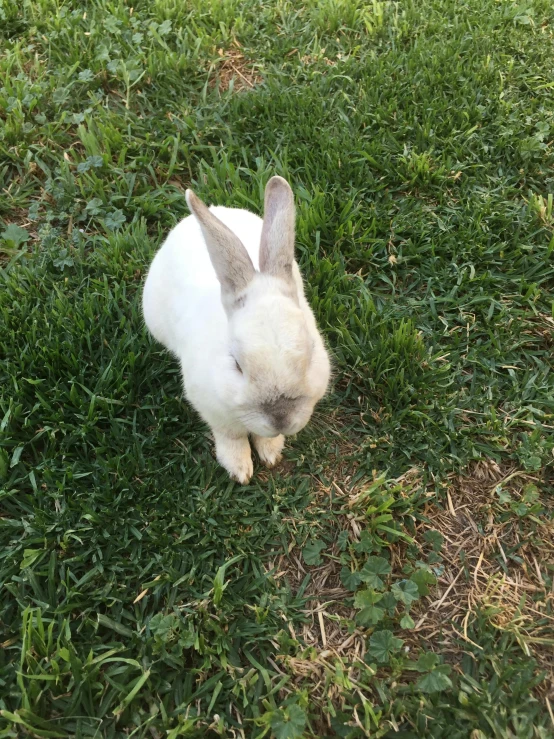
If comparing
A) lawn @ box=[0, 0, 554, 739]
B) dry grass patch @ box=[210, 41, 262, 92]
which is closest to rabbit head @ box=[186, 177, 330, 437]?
lawn @ box=[0, 0, 554, 739]

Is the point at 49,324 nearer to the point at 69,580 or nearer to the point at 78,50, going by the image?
the point at 69,580

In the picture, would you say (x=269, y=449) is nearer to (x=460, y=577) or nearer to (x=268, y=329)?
(x=268, y=329)

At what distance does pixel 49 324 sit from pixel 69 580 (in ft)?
4.58

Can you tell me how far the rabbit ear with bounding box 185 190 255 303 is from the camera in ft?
7.54

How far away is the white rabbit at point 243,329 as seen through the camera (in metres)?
2.21

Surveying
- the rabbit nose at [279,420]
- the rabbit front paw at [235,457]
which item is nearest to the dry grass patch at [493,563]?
the rabbit front paw at [235,457]

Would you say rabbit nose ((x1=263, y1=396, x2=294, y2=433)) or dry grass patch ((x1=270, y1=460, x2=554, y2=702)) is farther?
dry grass patch ((x1=270, y1=460, x2=554, y2=702))

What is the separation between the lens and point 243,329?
2.25m

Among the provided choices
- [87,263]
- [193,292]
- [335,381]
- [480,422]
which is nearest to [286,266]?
[193,292]

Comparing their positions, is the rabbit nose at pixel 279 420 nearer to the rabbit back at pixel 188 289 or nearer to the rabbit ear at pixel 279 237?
the rabbit back at pixel 188 289

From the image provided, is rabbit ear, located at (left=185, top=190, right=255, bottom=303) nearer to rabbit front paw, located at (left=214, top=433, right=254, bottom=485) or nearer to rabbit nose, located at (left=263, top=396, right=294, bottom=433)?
rabbit nose, located at (left=263, top=396, right=294, bottom=433)

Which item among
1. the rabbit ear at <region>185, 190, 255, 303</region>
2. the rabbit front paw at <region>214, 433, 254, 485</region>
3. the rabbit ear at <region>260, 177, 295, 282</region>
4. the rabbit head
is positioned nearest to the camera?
the rabbit head

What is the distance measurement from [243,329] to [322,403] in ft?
3.40

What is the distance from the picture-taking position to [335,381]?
127 inches
